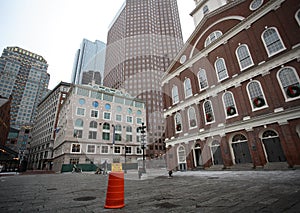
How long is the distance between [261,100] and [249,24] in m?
8.40

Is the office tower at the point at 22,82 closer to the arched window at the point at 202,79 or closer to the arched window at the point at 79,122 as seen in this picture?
the arched window at the point at 79,122

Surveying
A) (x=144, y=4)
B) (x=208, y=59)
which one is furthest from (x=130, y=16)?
(x=208, y=59)

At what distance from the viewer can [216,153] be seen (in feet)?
54.4

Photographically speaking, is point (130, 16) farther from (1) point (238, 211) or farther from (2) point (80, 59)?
(1) point (238, 211)

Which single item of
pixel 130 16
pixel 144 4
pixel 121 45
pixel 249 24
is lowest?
pixel 249 24

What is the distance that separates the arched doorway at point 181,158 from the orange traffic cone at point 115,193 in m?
17.7

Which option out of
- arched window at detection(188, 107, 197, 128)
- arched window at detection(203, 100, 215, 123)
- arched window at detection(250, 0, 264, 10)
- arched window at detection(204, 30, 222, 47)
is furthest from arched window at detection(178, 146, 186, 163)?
arched window at detection(250, 0, 264, 10)

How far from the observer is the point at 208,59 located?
63.8 ft

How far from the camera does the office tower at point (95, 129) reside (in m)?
34.1

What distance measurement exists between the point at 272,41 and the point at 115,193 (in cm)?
1819

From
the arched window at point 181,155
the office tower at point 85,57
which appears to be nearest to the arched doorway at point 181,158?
the arched window at point 181,155

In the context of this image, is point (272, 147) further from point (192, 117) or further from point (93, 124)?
point (93, 124)

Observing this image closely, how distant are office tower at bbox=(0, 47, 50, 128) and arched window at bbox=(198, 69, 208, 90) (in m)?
117

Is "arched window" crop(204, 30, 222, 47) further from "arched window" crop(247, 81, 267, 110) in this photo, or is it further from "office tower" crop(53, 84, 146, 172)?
"office tower" crop(53, 84, 146, 172)
